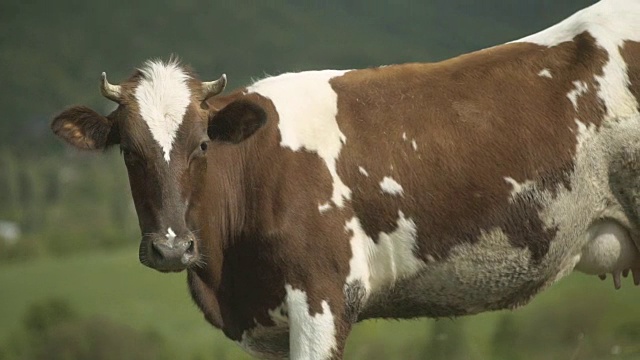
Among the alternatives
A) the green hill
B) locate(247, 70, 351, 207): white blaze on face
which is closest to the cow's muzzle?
locate(247, 70, 351, 207): white blaze on face

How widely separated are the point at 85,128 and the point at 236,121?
3.12ft

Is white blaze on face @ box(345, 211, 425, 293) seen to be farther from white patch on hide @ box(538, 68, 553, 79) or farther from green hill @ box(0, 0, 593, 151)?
green hill @ box(0, 0, 593, 151)

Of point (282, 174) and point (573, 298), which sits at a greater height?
point (282, 174)

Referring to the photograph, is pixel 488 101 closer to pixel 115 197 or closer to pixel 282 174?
pixel 282 174

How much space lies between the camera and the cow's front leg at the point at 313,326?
696 cm

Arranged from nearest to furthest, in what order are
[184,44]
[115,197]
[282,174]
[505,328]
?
1. [282,174]
2. [505,328]
3. [115,197]
4. [184,44]

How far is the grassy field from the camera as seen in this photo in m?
19.7

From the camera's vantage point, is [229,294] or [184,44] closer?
[229,294]

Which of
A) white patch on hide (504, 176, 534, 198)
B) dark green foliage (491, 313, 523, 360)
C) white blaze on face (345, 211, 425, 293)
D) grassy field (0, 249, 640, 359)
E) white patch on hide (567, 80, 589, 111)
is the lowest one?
grassy field (0, 249, 640, 359)

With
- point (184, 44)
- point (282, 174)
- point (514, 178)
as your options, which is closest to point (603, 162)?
point (514, 178)

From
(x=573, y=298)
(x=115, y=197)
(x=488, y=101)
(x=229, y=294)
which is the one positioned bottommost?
(x=115, y=197)

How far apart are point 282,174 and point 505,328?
13325 mm

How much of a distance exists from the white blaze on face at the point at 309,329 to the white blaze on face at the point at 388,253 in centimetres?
39

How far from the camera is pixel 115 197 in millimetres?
40938
